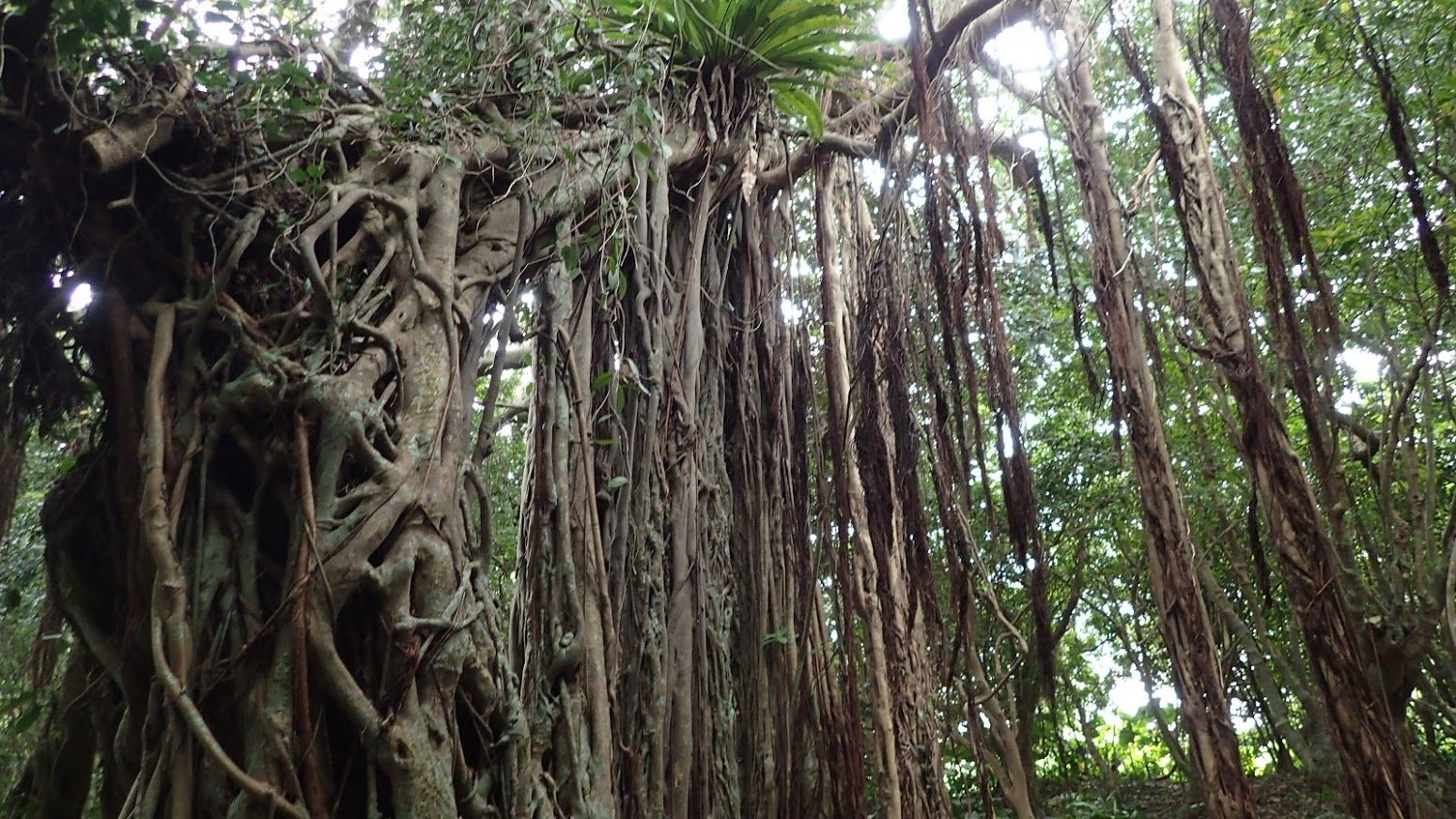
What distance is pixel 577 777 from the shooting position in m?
1.77

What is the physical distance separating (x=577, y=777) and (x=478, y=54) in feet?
5.23

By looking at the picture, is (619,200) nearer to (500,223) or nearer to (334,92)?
(500,223)

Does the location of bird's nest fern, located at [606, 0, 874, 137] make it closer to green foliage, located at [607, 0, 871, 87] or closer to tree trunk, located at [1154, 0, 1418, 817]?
green foliage, located at [607, 0, 871, 87]

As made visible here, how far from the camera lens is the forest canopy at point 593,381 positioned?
5.06ft

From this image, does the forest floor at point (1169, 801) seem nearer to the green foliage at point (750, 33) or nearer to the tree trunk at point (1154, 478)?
the tree trunk at point (1154, 478)

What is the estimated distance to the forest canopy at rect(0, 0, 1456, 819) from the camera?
1541 mm

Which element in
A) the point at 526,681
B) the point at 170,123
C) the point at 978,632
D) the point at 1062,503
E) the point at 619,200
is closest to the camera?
the point at 170,123

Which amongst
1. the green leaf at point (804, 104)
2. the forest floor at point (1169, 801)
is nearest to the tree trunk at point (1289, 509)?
the green leaf at point (804, 104)

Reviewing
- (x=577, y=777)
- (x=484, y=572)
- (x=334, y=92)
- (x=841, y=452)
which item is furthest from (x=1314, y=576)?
(x=334, y=92)

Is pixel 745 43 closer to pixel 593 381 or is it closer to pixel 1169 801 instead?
pixel 593 381

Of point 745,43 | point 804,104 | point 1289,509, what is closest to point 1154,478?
point 1289,509

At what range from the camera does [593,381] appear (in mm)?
2336

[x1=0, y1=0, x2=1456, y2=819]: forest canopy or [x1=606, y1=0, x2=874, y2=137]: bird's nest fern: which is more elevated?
[x1=606, y1=0, x2=874, y2=137]: bird's nest fern

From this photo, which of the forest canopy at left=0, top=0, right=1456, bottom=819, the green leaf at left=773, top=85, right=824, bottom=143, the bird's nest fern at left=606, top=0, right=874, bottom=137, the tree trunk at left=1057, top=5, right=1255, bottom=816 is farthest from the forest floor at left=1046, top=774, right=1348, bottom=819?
the bird's nest fern at left=606, top=0, right=874, bottom=137
